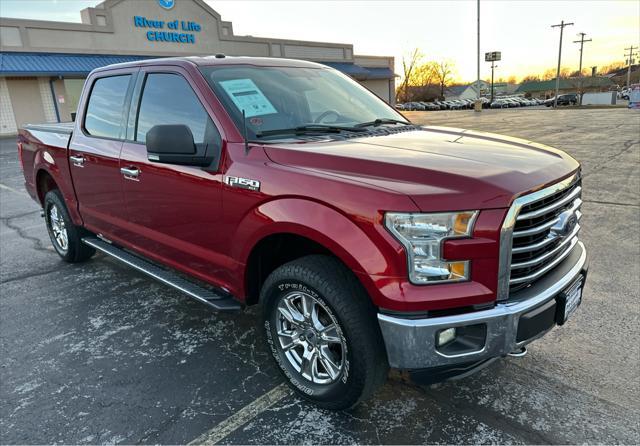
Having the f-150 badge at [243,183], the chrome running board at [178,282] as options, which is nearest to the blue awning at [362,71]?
the chrome running board at [178,282]

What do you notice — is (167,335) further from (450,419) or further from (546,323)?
(546,323)

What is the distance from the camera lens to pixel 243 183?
2.77m

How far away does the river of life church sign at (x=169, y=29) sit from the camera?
30.8 m

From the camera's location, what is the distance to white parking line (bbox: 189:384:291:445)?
8.22 feet

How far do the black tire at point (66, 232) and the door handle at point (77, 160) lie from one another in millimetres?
704

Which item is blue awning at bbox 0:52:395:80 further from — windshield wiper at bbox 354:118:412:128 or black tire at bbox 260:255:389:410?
black tire at bbox 260:255:389:410

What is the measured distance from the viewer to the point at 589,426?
2488 millimetres

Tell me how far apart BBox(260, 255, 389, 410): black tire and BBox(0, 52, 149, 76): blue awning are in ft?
88.8

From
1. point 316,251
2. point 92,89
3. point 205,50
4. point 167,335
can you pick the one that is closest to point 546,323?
point 316,251

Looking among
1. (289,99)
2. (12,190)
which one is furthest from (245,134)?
(12,190)

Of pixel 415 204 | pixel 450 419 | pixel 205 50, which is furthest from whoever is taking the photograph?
pixel 205 50

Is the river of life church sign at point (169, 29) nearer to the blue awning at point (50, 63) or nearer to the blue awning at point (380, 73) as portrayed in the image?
the blue awning at point (50, 63)

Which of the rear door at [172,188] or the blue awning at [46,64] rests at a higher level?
the blue awning at [46,64]

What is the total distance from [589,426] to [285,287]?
5.76 feet
